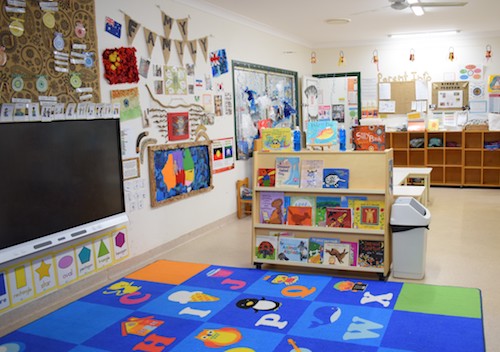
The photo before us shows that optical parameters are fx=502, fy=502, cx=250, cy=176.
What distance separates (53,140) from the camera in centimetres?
370

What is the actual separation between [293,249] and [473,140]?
18.4ft

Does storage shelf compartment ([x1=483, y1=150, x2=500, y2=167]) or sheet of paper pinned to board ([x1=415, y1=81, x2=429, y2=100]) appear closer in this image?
storage shelf compartment ([x1=483, y1=150, x2=500, y2=167])

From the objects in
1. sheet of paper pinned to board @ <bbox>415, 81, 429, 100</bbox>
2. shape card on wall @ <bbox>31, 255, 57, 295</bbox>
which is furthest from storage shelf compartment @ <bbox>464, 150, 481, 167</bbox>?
shape card on wall @ <bbox>31, 255, 57, 295</bbox>

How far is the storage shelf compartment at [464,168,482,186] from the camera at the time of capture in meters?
8.65

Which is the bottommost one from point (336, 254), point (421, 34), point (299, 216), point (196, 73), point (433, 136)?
point (336, 254)

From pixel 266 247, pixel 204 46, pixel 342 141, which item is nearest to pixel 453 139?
pixel 204 46

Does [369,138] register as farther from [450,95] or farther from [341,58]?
[450,95]

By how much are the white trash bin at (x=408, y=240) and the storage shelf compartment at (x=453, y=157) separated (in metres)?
5.09

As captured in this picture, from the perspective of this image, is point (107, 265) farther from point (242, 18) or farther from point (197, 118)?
point (242, 18)

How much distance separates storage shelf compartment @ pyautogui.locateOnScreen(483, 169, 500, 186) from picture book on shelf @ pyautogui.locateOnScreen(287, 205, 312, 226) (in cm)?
541

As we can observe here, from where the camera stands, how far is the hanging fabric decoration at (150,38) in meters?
4.89

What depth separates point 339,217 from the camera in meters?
4.29

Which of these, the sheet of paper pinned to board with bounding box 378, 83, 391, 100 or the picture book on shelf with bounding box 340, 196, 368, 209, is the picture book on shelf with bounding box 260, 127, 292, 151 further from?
the sheet of paper pinned to board with bounding box 378, 83, 391, 100

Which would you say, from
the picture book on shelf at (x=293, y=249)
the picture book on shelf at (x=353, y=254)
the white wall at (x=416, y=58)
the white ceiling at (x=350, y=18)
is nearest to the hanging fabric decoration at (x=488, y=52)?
the white wall at (x=416, y=58)
